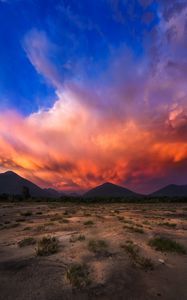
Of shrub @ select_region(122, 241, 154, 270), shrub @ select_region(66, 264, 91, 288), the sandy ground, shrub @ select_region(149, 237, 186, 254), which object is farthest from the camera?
shrub @ select_region(149, 237, 186, 254)

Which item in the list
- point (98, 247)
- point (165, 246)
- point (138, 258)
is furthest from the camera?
point (165, 246)

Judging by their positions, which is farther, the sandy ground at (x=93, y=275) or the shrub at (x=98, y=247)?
the shrub at (x=98, y=247)

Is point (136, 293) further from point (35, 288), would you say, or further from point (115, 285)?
point (35, 288)

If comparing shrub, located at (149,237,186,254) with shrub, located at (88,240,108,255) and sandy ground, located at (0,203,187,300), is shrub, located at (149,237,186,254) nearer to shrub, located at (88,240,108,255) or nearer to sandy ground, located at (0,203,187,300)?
sandy ground, located at (0,203,187,300)

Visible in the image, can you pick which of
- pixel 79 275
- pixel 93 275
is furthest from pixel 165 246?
pixel 79 275

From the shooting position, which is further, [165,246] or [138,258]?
[165,246]

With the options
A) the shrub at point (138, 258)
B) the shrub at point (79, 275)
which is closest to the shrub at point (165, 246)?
the shrub at point (138, 258)

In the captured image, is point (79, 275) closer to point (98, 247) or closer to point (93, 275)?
point (93, 275)

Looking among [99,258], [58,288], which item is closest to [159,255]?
[99,258]

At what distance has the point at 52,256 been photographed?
34.2 ft

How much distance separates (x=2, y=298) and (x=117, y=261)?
498 cm

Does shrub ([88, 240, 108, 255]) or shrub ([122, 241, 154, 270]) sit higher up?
shrub ([88, 240, 108, 255])

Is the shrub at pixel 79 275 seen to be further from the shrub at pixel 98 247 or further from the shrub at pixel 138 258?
the shrub at pixel 138 258

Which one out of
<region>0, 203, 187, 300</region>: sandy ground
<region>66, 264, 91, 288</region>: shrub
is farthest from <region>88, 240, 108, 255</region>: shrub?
<region>66, 264, 91, 288</region>: shrub
